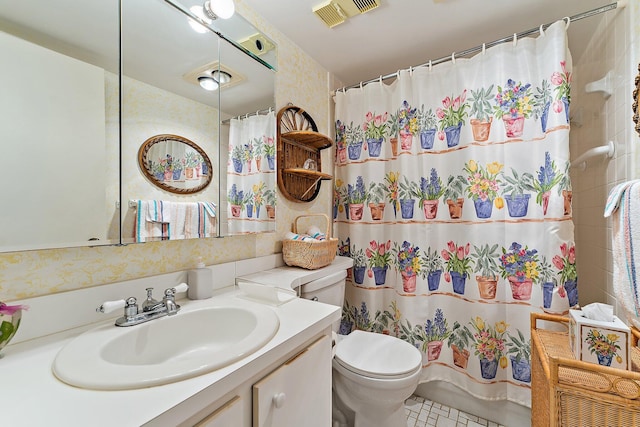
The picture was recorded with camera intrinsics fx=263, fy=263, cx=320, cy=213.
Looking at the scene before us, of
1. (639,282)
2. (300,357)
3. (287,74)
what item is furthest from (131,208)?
(639,282)

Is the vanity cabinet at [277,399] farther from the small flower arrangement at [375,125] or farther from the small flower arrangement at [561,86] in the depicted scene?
the small flower arrangement at [561,86]

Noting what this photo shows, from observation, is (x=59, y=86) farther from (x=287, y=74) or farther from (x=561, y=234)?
(x=561, y=234)

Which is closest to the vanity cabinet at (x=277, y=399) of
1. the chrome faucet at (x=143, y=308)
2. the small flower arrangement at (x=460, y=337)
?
the chrome faucet at (x=143, y=308)

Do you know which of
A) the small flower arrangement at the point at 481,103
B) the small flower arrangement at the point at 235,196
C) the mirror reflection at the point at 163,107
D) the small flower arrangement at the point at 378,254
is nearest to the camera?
the mirror reflection at the point at 163,107

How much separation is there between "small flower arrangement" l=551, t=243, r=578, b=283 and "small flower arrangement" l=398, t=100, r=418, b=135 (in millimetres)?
1011

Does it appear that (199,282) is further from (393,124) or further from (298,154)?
(393,124)

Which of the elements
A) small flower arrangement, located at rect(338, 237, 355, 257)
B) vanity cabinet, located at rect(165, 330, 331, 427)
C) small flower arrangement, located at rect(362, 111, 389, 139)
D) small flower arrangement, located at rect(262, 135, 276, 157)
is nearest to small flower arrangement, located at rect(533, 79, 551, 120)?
small flower arrangement, located at rect(362, 111, 389, 139)

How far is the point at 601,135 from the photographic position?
56.4 inches

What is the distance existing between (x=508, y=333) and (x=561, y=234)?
589 mm

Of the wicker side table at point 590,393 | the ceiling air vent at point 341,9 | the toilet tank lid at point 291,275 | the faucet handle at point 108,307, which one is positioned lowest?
the wicker side table at point 590,393

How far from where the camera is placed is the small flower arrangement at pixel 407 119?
171 centimetres

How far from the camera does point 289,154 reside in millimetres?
1658

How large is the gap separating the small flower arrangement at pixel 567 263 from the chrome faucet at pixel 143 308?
1735mm

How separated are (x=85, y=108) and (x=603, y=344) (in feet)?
6.06
